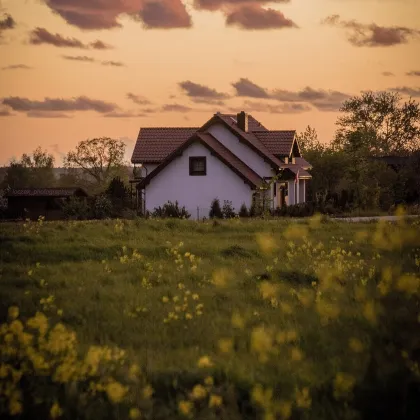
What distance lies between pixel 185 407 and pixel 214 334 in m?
2.95

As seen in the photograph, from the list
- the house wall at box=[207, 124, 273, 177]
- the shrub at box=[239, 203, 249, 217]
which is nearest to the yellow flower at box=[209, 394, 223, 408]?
the shrub at box=[239, 203, 249, 217]

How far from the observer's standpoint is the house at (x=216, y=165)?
4709 cm

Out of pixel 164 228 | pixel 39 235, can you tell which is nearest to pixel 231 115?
pixel 164 228

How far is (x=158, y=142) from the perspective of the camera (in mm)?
54875

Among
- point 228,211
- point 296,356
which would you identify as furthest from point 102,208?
point 296,356

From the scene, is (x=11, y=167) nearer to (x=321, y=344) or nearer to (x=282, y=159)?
(x=282, y=159)

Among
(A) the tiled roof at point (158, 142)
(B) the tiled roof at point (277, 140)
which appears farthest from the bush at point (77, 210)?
(B) the tiled roof at point (277, 140)

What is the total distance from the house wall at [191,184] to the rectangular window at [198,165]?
25 cm

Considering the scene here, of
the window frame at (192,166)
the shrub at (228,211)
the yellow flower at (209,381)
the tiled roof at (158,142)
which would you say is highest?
the tiled roof at (158,142)

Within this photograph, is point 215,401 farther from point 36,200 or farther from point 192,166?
point 36,200

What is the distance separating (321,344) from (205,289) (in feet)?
15.1

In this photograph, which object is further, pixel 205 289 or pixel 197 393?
pixel 205 289

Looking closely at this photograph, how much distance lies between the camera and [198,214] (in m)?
46.3

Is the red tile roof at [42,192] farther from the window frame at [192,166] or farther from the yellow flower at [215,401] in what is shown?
the yellow flower at [215,401]
